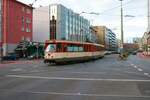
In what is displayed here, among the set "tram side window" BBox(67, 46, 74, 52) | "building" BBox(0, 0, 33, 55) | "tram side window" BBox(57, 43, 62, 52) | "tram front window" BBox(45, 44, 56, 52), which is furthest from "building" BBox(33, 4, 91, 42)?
"tram side window" BBox(57, 43, 62, 52)

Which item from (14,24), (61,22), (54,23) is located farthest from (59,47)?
(54,23)

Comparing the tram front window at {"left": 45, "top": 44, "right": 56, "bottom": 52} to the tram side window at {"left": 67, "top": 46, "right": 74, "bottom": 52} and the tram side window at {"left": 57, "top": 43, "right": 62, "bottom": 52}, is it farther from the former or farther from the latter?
the tram side window at {"left": 67, "top": 46, "right": 74, "bottom": 52}

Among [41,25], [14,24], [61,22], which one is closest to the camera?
[14,24]

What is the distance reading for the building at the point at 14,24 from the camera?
243 feet

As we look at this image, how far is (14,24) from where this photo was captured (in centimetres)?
7806

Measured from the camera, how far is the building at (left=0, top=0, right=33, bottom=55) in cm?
7406

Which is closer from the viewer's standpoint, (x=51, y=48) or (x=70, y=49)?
(x=51, y=48)

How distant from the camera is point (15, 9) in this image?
259 feet

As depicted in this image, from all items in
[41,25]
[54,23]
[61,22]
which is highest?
[61,22]

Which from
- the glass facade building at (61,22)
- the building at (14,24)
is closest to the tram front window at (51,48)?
the building at (14,24)

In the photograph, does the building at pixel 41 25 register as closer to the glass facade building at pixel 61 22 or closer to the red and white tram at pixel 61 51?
the glass facade building at pixel 61 22

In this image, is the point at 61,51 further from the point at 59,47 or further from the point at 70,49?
the point at 70,49

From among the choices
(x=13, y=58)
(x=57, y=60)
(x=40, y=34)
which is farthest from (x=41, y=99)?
(x=40, y=34)

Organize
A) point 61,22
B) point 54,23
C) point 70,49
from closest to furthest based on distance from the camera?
point 70,49, point 61,22, point 54,23
